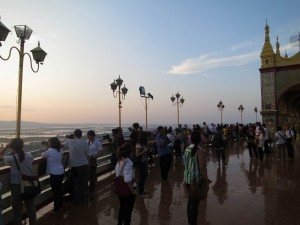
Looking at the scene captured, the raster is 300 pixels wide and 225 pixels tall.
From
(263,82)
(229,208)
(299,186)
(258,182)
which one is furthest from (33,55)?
(263,82)

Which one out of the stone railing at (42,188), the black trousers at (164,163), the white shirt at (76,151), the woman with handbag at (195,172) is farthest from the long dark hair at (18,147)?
the black trousers at (164,163)

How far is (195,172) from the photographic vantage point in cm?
484

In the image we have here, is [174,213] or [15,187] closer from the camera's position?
[15,187]

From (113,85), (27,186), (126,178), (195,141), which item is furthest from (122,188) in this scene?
(113,85)

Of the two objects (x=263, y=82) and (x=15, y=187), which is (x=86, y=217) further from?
(x=263, y=82)

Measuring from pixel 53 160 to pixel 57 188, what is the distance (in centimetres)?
63

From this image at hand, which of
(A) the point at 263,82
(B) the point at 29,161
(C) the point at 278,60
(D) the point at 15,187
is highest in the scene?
(C) the point at 278,60

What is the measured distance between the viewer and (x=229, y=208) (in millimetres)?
6266

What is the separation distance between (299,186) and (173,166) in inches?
196

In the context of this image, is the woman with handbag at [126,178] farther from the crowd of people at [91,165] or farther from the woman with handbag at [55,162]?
the woman with handbag at [55,162]

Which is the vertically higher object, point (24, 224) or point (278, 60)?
point (278, 60)

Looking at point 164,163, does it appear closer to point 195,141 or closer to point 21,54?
point 195,141

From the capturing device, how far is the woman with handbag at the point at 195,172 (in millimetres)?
4754

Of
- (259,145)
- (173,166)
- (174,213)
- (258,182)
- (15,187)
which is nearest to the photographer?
(15,187)
